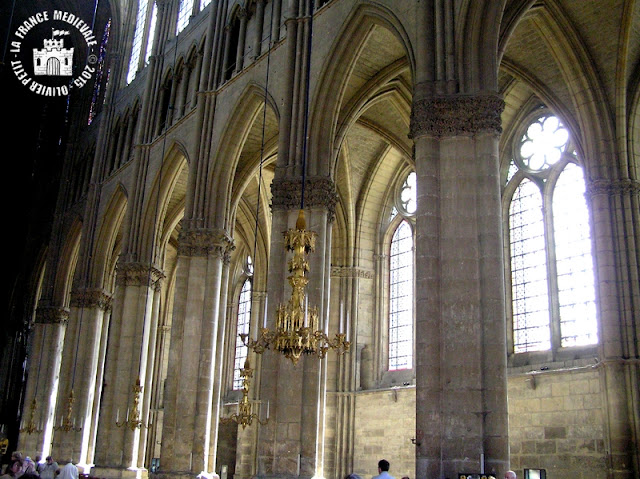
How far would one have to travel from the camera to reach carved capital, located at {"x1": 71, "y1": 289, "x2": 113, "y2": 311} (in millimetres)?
28531

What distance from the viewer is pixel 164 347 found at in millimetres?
35281

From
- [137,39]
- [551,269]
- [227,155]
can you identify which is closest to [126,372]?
[227,155]

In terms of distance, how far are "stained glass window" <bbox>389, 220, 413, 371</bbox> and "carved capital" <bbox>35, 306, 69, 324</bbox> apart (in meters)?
15.4

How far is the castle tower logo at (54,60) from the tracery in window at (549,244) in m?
26.7

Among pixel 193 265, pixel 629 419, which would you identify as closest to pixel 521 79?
pixel 629 419

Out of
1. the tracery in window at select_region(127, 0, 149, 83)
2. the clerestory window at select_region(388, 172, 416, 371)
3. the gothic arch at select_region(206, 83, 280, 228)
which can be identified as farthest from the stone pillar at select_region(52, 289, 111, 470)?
the clerestory window at select_region(388, 172, 416, 371)

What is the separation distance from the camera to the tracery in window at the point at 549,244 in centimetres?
1848

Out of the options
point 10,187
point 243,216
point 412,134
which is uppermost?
point 10,187

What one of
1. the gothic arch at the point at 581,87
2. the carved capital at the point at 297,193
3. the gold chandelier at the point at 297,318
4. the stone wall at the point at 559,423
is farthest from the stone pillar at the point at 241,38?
the stone wall at the point at 559,423

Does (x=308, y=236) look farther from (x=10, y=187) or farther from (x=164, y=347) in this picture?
(x=10, y=187)

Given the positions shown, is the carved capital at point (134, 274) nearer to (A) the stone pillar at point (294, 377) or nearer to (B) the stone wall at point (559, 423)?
(A) the stone pillar at point (294, 377)

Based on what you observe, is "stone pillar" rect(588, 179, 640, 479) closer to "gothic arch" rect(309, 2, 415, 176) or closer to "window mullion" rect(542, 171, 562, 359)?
"window mullion" rect(542, 171, 562, 359)

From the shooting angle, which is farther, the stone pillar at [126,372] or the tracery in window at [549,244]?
the stone pillar at [126,372]

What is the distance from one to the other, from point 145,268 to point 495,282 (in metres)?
15.2
